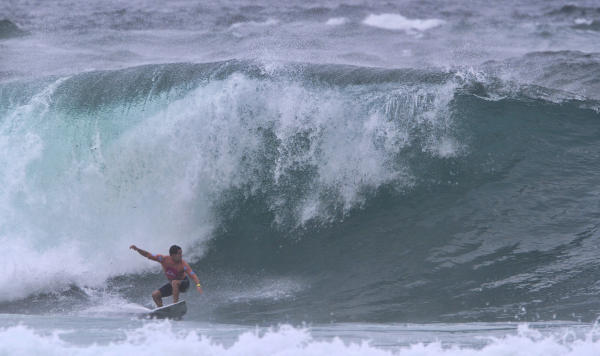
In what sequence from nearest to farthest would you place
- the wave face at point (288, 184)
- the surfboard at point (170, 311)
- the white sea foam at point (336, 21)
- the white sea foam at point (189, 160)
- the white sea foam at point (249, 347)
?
the white sea foam at point (249, 347) → the surfboard at point (170, 311) → the wave face at point (288, 184) → the white sea foam at point (189, 160) → the white sea foam at point (336, 21)

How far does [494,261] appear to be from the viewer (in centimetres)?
909

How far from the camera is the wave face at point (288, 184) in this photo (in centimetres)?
942

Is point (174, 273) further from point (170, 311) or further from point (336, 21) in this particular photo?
point (336, 21)

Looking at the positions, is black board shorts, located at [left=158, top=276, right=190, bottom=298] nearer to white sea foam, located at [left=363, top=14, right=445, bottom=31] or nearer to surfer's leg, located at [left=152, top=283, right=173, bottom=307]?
surfer's leg, located at [left=152, top=283, right=173, bottom=307]

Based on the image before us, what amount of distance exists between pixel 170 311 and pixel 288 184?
3.31 metres

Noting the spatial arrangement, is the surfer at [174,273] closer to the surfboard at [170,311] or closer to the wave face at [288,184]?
the surfboard at [170,311]

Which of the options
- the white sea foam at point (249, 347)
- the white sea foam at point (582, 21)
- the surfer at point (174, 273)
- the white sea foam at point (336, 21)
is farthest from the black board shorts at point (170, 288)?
the white sea foam at point (582, 21)

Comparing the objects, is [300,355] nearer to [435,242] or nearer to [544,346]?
[544,346]

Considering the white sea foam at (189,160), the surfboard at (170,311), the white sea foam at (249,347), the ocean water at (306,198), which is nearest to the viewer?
the white sea foam at (249,347)

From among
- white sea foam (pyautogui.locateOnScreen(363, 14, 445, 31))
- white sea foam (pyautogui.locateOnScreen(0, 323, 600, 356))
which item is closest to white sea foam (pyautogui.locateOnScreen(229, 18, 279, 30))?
white sea foam (pyautogui.locateOnScreen(363, 14, 445, 31))

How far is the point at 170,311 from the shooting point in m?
8.20

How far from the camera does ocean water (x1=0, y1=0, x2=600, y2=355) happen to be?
8445mm

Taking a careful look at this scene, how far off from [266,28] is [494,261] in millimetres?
15494

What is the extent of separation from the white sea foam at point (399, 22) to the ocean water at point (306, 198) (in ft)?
31.7
